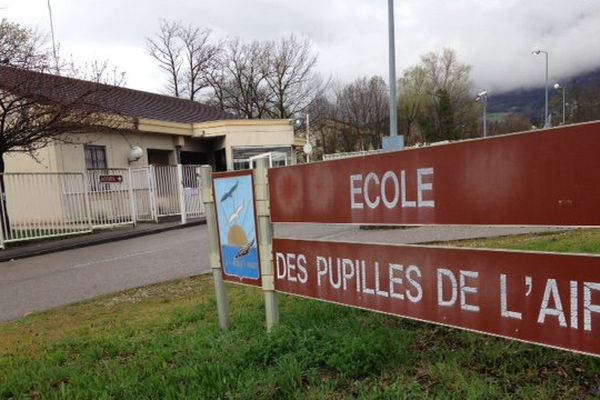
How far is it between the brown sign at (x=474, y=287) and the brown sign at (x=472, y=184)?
18cm

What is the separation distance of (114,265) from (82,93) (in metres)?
8.08

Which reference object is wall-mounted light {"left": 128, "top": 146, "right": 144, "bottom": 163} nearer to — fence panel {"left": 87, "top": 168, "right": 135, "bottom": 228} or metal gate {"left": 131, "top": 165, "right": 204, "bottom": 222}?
metal gate {"left": 131, "top": 165, "right": 204, "bottom": 222}

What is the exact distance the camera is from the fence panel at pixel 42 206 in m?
13.3

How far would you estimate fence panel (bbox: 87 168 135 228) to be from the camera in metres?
15.9

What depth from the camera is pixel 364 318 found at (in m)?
3.89

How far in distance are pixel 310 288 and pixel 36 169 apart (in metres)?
17.0

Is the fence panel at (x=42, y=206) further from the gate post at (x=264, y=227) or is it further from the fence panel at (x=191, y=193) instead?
the gate post at (x=264, y=227)

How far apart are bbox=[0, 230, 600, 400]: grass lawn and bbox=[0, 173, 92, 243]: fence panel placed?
32.6 ft

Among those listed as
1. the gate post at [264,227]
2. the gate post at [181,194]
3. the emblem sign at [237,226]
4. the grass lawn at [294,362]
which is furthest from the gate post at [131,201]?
the gate post at [264,227]

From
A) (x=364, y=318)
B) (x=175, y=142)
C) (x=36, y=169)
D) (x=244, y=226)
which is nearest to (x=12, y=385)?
(x=244, y=226)

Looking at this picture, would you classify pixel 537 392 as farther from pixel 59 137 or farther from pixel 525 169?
pixel 59 137

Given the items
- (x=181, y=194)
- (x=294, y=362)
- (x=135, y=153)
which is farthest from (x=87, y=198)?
(x=294, y=362)

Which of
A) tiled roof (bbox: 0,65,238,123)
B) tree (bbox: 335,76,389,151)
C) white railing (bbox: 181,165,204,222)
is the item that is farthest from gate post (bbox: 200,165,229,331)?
tree (bbox: 335,76,389,151)

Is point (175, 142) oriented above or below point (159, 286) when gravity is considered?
above
